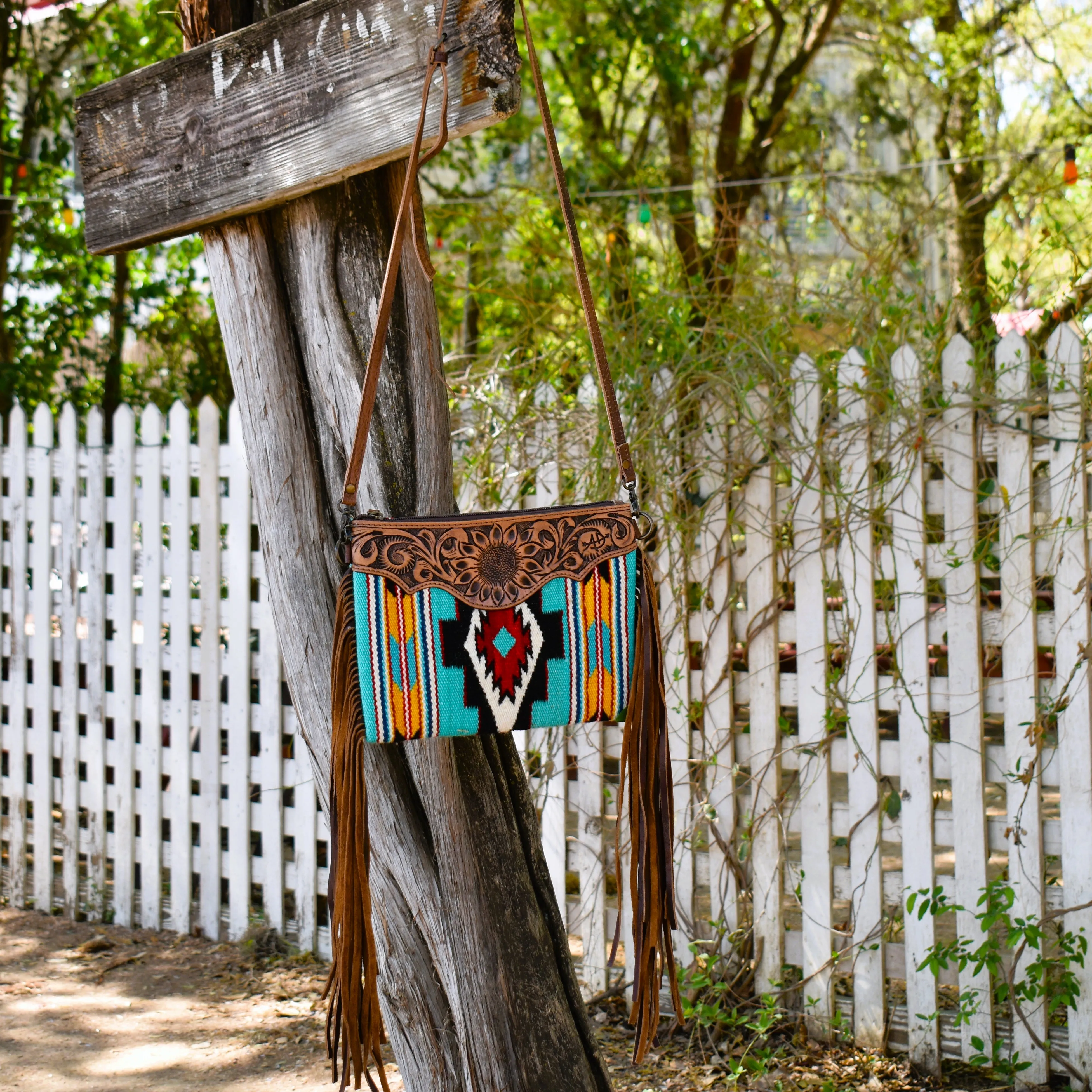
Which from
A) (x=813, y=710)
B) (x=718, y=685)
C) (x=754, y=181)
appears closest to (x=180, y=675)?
(x=718, y=685)

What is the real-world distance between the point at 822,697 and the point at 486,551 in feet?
5.83

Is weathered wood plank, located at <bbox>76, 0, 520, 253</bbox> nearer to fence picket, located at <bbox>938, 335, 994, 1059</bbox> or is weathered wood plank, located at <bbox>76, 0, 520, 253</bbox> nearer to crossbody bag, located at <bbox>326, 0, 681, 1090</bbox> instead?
crossbody bag, located at <bbox>326, 0, 681, 1090</bbox>

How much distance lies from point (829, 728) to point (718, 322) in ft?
4.28

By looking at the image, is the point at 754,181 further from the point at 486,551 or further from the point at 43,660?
the point at 486,551

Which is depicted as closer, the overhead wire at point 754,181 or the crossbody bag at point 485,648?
the crossbody bag at point 485,648

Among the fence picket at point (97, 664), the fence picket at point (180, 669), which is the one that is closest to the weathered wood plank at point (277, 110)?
the fence picket at point (180, 669)

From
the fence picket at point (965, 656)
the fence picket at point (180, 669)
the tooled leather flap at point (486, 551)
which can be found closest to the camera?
the tooled leather flap at point (486, 551)

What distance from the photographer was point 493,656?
1467 millimetres

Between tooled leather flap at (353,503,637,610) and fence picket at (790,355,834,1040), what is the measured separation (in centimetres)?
157

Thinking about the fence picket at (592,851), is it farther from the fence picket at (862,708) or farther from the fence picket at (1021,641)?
the fence picket at (1021,641)

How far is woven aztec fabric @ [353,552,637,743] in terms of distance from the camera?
1.44 meters

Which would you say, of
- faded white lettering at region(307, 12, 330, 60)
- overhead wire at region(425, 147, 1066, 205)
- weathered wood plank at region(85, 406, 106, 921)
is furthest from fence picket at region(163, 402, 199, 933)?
faded white lettering at region(307, 12, 330, 60)

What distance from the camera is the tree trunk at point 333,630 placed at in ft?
5.72

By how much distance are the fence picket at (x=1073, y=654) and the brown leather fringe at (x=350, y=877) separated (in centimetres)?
193
